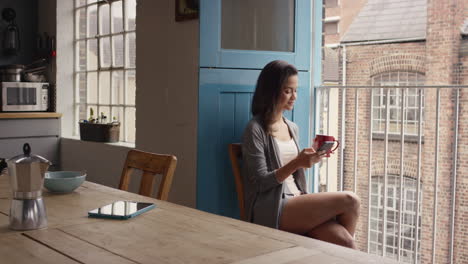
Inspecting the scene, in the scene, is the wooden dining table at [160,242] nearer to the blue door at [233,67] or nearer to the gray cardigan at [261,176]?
the gray cardigan at [261,176]

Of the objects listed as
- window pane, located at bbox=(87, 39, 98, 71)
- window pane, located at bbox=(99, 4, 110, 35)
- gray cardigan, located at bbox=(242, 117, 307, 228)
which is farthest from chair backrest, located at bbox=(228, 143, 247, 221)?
window pane, located at bbox=(87, 39, 98, 71)

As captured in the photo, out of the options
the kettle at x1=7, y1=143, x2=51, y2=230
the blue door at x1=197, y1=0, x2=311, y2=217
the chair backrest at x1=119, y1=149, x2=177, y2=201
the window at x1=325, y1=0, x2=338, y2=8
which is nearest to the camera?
the kettle at x1=7, y1=143, x2=51, y2=230

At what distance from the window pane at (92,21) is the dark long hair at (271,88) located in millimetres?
2759

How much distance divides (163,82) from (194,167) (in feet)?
2.22

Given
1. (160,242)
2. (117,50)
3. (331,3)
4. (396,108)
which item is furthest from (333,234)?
(331,3)

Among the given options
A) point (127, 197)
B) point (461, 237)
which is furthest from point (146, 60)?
point (461, 237)

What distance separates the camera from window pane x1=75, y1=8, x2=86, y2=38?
211 inches

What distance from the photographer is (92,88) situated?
530cm

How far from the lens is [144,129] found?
156 inches

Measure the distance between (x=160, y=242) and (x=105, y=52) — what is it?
3.96 metres

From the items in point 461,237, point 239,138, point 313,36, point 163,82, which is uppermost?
point 313,36

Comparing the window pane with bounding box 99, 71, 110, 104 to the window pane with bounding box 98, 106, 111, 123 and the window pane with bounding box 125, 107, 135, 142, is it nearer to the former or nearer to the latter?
the window pane with bounding box 98, 106, 111, 123

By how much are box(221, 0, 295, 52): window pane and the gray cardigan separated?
641 millimetres

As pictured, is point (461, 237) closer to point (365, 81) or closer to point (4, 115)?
point (365, 81)
